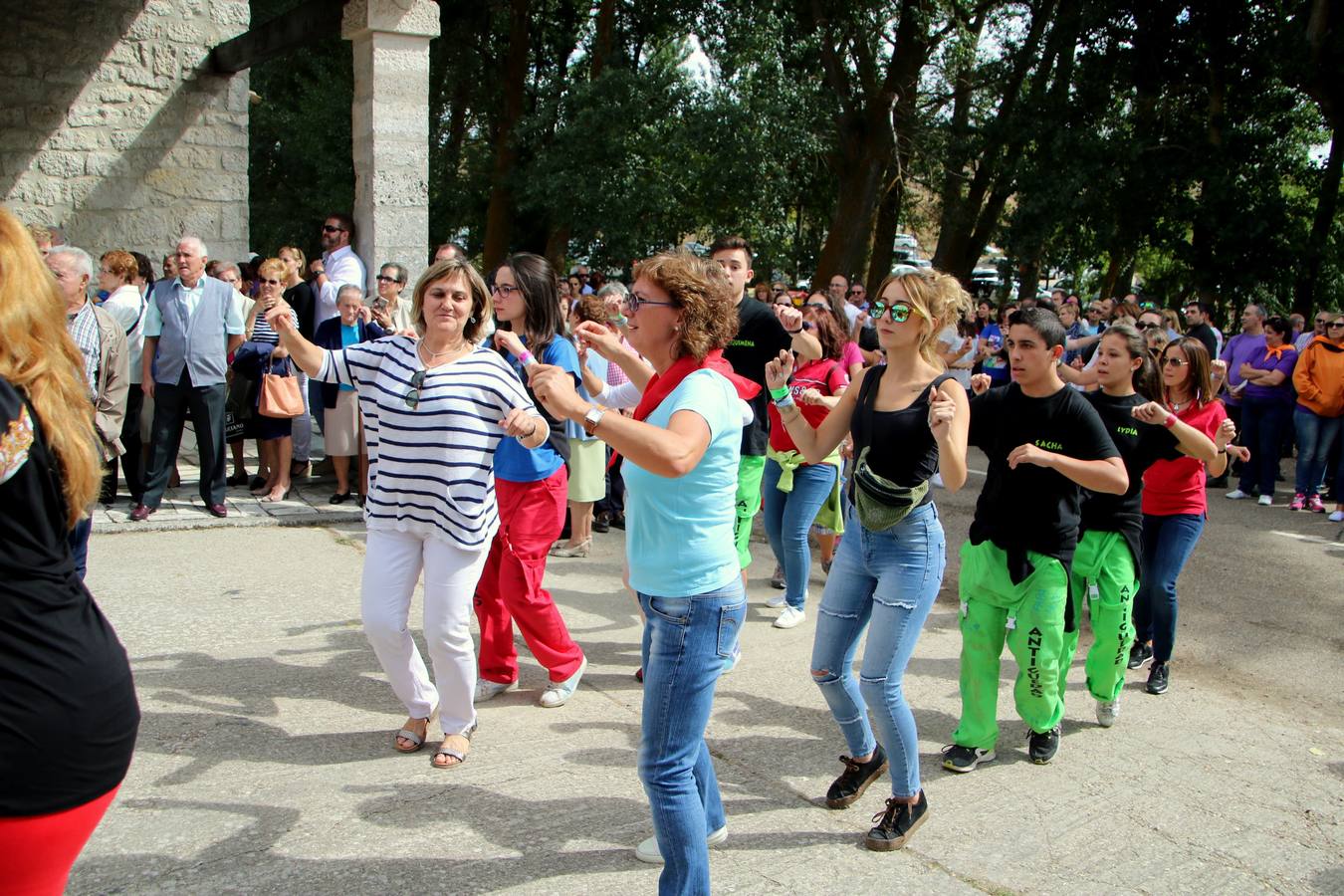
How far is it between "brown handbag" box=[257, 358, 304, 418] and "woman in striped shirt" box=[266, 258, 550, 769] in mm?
4369

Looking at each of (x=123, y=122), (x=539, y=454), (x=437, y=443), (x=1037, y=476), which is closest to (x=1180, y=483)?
(x=1037, y=476)

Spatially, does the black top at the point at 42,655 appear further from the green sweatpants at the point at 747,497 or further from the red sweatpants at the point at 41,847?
the green sweatpants at the point at 747,497

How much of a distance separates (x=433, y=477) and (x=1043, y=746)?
259 centimetres

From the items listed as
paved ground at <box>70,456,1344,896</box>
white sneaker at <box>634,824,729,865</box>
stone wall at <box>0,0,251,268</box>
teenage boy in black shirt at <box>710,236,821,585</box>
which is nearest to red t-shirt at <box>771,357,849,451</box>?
teenage boy in black shirt at <box>710,236,821,585</box>

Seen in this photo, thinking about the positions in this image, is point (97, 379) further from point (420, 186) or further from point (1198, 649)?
point (1198, 649)

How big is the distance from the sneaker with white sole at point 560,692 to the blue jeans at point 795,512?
1.59 metres

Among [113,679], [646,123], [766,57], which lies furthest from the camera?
[646,123]

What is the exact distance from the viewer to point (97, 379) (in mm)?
6141

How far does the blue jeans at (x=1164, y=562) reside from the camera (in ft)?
17.0

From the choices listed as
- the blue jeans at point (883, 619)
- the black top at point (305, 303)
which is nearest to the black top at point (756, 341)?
the blue jeans at point (883, 619)

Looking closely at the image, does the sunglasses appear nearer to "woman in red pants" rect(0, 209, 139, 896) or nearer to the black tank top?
the black tank top

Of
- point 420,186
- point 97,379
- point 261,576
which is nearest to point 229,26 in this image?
point 420,186

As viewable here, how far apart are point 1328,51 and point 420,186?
14213mm

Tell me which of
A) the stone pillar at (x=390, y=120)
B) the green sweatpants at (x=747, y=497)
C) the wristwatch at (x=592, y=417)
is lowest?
the green sweatpants at (x=747, y=497)
